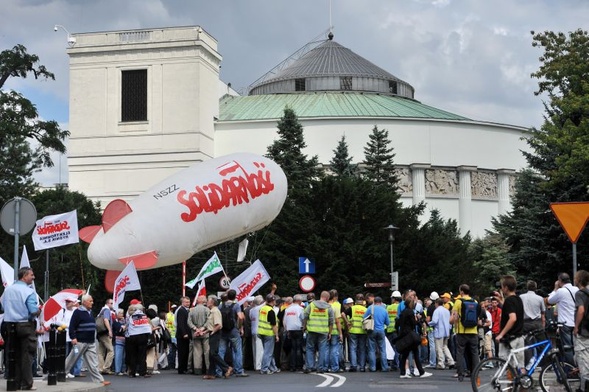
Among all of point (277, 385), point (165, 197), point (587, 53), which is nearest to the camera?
point (277, 385)

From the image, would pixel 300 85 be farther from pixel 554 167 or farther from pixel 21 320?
pixel 21 320

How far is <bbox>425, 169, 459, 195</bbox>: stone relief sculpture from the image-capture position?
97625 mm

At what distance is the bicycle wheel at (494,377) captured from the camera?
Answer: 49.6ft

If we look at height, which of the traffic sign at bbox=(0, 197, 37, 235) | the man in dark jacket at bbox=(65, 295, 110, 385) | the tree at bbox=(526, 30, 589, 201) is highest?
the tree at bbox=(526, 30, 589, 201)

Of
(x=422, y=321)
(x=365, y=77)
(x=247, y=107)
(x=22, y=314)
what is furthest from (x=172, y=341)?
(x=365, y=77)

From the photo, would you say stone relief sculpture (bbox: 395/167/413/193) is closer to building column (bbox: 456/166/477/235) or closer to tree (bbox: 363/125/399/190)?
building column (bbox: 456/166/477/235)

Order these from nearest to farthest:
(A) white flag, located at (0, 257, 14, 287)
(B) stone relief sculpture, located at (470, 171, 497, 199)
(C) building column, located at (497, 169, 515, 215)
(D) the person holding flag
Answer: (D) the person holding flag, (A) white flag, located at (0, 257, 14, 287), (B) stone relief sculpture, located at (470, 171, 497, 199), (C) building column, located at (497, 169, 515, 215)

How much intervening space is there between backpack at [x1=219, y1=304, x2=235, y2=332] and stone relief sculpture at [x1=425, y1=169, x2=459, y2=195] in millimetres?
73963

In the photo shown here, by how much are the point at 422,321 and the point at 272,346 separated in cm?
363

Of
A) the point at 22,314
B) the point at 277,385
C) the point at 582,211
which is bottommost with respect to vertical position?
the point at 277,385

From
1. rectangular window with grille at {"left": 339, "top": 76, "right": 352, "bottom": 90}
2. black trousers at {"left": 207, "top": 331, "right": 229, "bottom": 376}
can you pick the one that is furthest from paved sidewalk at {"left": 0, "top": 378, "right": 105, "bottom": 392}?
rectangular window with grille at {"left": 339, "top": 76, "right": 352, "bottom": 90}

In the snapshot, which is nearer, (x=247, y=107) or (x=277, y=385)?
(x=277, y=385)

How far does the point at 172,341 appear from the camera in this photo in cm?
2919

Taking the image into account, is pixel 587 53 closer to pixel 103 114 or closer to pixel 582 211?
pixel 582 211
